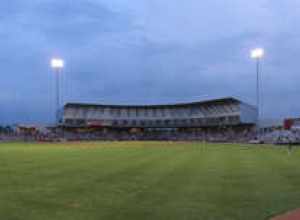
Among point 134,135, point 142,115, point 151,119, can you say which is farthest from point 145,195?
point 142,115

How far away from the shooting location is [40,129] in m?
94.2

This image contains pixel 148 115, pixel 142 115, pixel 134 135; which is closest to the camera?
pixel 134 135

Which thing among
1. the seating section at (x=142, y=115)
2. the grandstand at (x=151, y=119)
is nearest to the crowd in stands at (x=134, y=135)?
the grandstand at (x=151, y=119)

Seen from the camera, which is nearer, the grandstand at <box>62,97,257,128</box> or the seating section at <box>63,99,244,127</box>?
the grandstand at <box>62,97,257,128</box>

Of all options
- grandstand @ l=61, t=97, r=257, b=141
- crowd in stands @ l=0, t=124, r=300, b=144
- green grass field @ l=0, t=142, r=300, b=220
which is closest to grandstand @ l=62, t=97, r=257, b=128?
grandstand @ l=61, t=97, r=257, b=141

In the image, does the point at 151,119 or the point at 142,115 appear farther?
the point at 142,115

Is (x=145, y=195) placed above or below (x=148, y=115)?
below

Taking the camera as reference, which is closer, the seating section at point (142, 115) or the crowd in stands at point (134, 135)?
the crowd in stands at point (134, 135)

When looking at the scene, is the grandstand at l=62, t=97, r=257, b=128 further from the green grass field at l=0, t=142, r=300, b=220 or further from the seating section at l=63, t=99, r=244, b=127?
the green grass field at l=0, t=142, r=300, b=220

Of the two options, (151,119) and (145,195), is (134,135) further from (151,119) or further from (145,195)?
(145,195)

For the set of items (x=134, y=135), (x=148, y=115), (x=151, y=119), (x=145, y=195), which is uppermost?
(x=148, y=115)

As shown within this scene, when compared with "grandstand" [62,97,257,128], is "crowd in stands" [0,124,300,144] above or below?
below

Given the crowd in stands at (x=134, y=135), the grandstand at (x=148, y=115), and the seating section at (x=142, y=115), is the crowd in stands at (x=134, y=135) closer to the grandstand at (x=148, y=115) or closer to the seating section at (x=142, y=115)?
the grandstand at (x=148, y=115)

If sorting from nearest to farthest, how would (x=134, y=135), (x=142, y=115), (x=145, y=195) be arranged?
(x=145, y=195) < (x=134, y=135) < (x=142, y=115)
